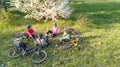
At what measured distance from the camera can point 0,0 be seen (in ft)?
91.2

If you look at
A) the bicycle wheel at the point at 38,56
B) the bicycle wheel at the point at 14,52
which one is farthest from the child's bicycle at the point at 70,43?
the bicycle wheel at the point at 14,52

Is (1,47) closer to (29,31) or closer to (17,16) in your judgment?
(29,31)

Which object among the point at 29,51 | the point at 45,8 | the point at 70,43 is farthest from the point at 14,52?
the point at 45,8

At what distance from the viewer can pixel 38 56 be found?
60.8 feet

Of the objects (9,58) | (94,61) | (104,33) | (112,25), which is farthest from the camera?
(112,25)

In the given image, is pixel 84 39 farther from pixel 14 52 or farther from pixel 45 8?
pixel 45 8

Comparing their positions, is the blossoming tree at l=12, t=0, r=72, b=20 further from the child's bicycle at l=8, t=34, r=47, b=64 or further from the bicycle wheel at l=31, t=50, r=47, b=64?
the bicycle wheel at l=31, t=50, r=47, b=64

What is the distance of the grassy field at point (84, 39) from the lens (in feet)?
59.2

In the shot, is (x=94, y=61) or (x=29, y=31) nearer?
(x=94, y=61)

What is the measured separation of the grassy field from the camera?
18.0 meters

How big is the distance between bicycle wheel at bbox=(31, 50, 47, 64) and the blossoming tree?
6.94 meters

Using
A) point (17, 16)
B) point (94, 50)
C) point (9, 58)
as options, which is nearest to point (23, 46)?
point (9, 58)

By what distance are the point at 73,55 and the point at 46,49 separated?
90.3 inches

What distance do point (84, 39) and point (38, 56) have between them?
4414mm
